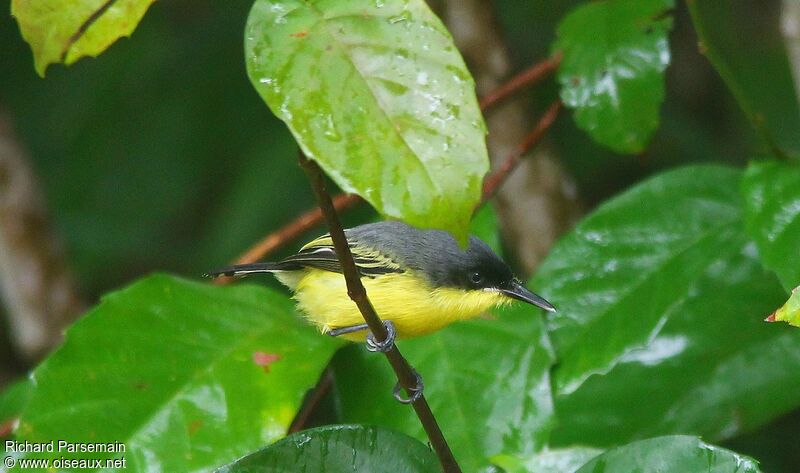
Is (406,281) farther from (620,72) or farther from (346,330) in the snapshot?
(620,72)

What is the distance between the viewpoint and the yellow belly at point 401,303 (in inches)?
89.9

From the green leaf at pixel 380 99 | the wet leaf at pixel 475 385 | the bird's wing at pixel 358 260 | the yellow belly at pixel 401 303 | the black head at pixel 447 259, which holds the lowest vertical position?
the wet leaf at pixel 475 385

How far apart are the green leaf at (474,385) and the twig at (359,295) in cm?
57

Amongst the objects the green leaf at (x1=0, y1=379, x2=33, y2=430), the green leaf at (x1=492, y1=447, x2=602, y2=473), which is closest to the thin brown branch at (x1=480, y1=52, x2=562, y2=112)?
the green leaf at (x1=492, y1=447, x2=602, y2=473)

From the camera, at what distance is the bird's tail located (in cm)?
216

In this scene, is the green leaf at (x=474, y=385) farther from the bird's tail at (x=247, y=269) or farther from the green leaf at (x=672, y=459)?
the green leaf at (x=672, y=459)

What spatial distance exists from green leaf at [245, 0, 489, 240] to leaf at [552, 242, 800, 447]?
1.57 m

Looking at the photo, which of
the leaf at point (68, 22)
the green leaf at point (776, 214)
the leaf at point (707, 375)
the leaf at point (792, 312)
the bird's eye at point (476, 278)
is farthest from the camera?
the leaf at point (707, 375)

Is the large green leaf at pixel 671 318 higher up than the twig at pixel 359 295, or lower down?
lower down

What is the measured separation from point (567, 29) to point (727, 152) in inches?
67.3

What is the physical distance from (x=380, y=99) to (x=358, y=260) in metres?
1.23

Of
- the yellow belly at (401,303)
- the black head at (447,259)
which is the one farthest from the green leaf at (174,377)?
the black head at (447,259)

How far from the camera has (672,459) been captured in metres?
1.69

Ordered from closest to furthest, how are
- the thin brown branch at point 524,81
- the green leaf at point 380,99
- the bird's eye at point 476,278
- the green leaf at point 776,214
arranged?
the green leaf at point 380,99
the green leaf at point 776,214
the bird's eye at point 476,278
the thin brown branch at point 524,81
